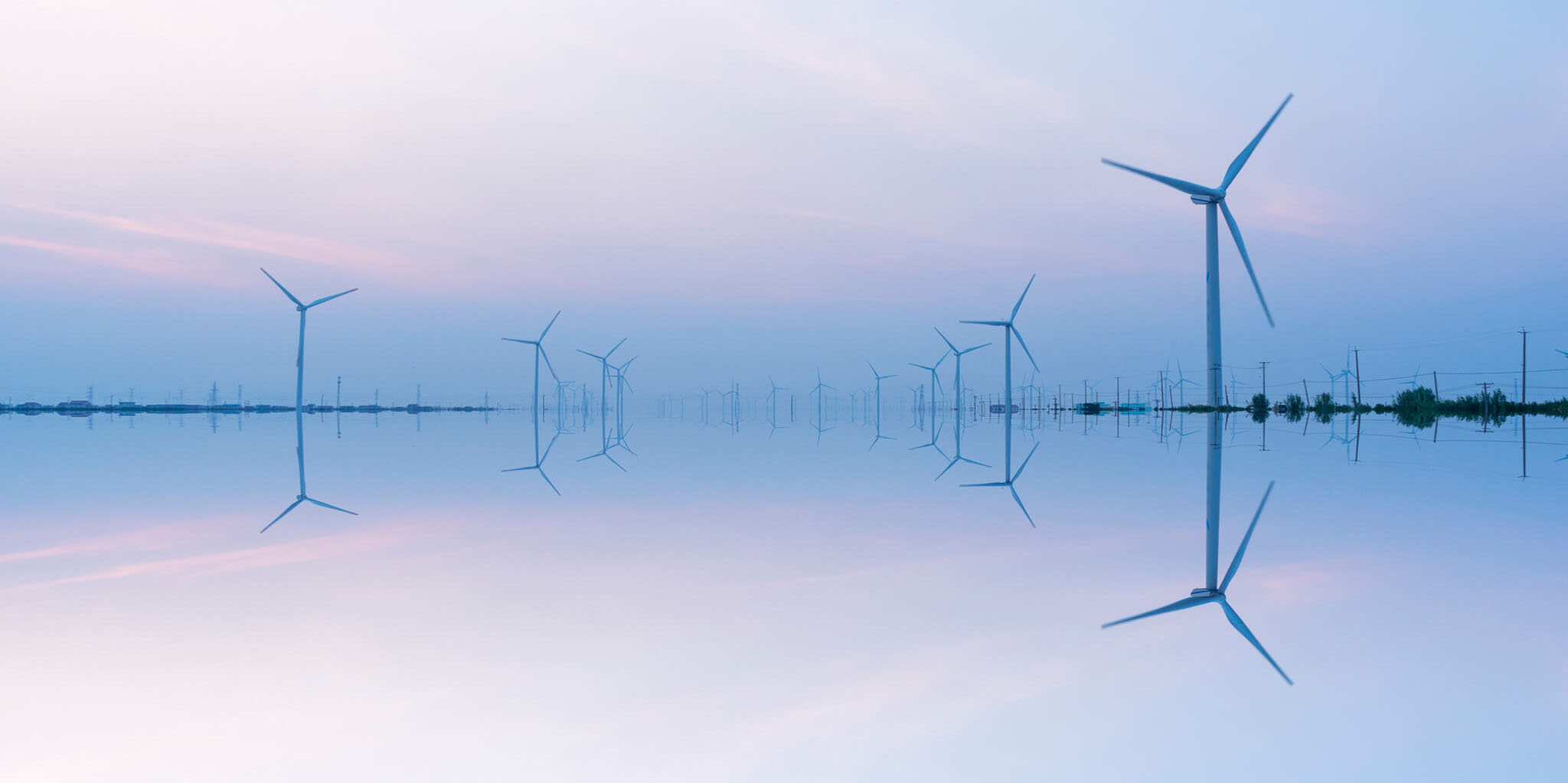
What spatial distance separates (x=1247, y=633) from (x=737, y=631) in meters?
3.21

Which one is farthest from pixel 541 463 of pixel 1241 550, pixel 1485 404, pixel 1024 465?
pixel 1485 404

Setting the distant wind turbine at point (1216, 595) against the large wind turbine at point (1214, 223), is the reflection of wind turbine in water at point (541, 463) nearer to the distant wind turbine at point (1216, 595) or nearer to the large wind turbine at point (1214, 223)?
the distant wind turbine at point (1216, 595)

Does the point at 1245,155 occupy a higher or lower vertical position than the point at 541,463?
higher

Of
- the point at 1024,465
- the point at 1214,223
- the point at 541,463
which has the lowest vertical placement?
the point at 541,463

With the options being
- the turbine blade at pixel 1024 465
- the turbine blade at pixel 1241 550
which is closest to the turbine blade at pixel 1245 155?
the turbine blade at pixel 1024 465

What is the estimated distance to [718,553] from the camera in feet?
30.7

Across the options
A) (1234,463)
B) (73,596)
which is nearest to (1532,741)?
(73,596)

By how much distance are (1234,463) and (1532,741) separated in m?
17.5

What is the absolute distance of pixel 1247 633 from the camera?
19.9 ft

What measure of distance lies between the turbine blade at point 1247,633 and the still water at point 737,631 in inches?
2.4

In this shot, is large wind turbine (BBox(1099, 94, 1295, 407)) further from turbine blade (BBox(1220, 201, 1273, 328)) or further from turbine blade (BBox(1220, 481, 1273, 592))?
turbine blade (BBox(1220, 481, 1273, 592))

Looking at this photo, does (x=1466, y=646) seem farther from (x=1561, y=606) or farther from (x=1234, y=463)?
(x=1234, y=463)

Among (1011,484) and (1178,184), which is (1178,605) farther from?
(1178,184)

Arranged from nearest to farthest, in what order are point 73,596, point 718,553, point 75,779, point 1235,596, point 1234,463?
1. point 75,779
2. point 1235,596
3. point 73,596
4. point 718,553
5. point 1234,463
